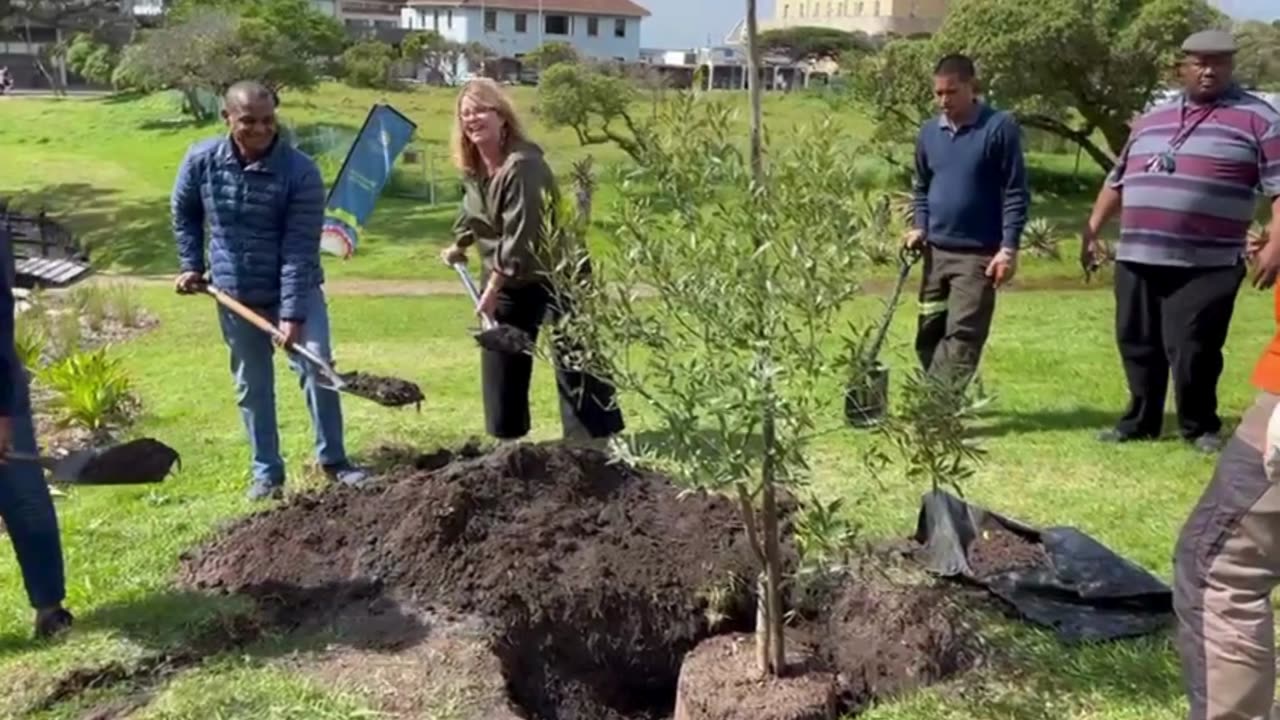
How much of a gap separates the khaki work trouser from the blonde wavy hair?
3.41m

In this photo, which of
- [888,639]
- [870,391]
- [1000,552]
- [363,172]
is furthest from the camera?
[363,172]

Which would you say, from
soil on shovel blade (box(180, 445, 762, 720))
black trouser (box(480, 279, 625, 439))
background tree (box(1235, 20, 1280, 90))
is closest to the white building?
background tree (box(1235, 20, 1280, 90))

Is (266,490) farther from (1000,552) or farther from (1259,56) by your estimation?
(1259,56)

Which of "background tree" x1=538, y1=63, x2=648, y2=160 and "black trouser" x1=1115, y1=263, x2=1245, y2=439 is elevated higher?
"background tree" x1=538, y1=63, x2=648, y2=160

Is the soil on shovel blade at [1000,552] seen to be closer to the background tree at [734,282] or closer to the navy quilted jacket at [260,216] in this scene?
the background tree at [734,282]

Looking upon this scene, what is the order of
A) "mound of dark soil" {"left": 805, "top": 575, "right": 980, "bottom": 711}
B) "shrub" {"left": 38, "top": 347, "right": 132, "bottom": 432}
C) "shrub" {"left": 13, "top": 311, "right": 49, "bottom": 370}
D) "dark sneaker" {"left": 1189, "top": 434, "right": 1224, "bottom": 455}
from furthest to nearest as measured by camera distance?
"shrub" {"left": 13, "top": 311, "right": 49, "bottom": 370}, "shrub" {"left": 38, "top": 347, "right": 132, "bottom": 432}, "dark sneaker" {"left": 1189, "top": 434, "right": 1224, "bottom": 455}, "mound of dark soil" {"left": 805, "top": 575, "right": 980, "bottom": 711}

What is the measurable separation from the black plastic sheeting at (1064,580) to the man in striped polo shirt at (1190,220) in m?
1.83

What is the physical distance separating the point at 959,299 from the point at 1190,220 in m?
1.07

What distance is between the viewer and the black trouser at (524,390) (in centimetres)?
614

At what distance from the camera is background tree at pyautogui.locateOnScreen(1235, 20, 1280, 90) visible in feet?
68.2

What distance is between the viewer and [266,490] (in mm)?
5949

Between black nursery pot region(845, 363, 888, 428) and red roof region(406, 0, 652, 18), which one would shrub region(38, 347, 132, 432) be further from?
red roof region(406, 0, 652, 18)

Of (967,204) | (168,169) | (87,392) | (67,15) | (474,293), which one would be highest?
(67,15)

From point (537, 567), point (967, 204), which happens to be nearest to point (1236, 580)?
point (537, 567)
